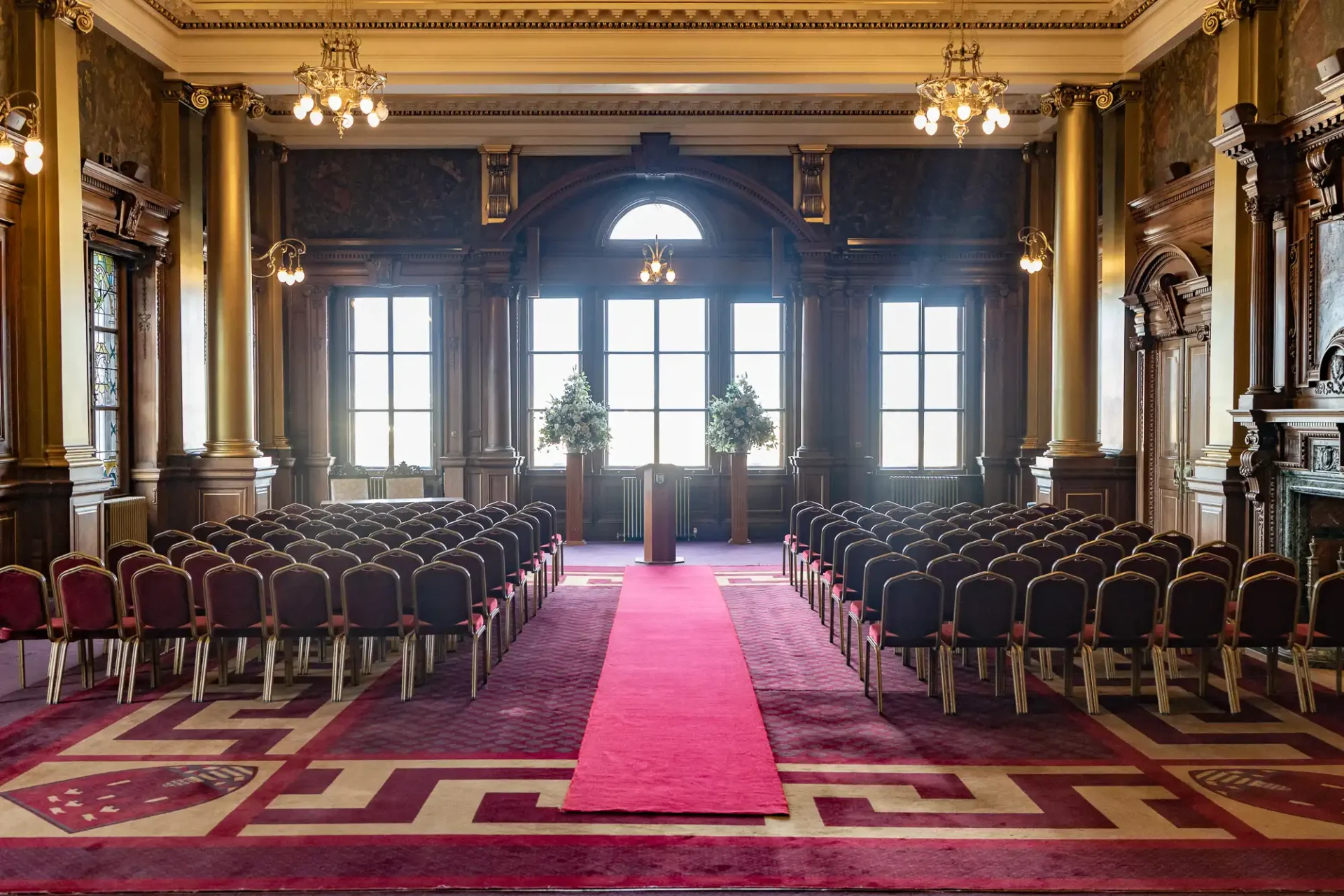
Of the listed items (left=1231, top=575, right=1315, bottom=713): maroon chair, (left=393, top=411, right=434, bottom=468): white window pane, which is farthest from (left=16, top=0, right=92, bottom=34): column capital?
(left=1231, top=575, right=1315, bottom=713): maroon chair

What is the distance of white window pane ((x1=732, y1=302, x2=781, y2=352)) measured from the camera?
16734mm

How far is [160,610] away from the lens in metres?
6.88

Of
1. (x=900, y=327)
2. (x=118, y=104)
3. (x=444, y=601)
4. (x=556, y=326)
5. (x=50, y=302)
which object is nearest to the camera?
(x=444, y=601)

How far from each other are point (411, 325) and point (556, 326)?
2173 mm

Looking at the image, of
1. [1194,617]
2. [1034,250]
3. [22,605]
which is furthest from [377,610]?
[1034,250]

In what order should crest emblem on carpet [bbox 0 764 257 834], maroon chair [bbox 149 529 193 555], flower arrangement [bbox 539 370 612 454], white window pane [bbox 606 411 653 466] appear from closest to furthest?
crest emblem on carpet [bbox 0 764 257 834]
maroon chair [bbox 149 529 193 555]
flower arrangement [bbox 539 370 612 454]
white window pane [bbox 606 411 653 466]

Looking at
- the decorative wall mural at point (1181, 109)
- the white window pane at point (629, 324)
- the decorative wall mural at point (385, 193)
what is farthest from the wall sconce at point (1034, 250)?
the decorative wall mural at point (385, 193)

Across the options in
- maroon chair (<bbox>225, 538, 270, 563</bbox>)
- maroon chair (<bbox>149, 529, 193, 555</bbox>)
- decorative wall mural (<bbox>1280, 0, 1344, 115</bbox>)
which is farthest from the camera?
maroon chair (<bbox>149, 529, 193, 555</bbox>)

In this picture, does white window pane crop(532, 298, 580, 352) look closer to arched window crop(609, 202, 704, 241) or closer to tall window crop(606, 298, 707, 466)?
tall window crop(606, 298, 707, 466)

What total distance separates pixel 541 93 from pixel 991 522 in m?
7.91

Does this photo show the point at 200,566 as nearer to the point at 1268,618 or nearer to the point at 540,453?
the point at 1268,618

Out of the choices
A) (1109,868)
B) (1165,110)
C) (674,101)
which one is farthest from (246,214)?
(1109,868)

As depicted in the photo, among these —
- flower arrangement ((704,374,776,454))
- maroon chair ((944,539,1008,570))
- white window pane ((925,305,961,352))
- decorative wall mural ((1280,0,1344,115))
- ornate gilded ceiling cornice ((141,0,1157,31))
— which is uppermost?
ornate gilded ceiling cornice ((141,0,1157,31))

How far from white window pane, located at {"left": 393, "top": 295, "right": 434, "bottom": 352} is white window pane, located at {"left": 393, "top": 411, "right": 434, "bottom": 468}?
99cm
